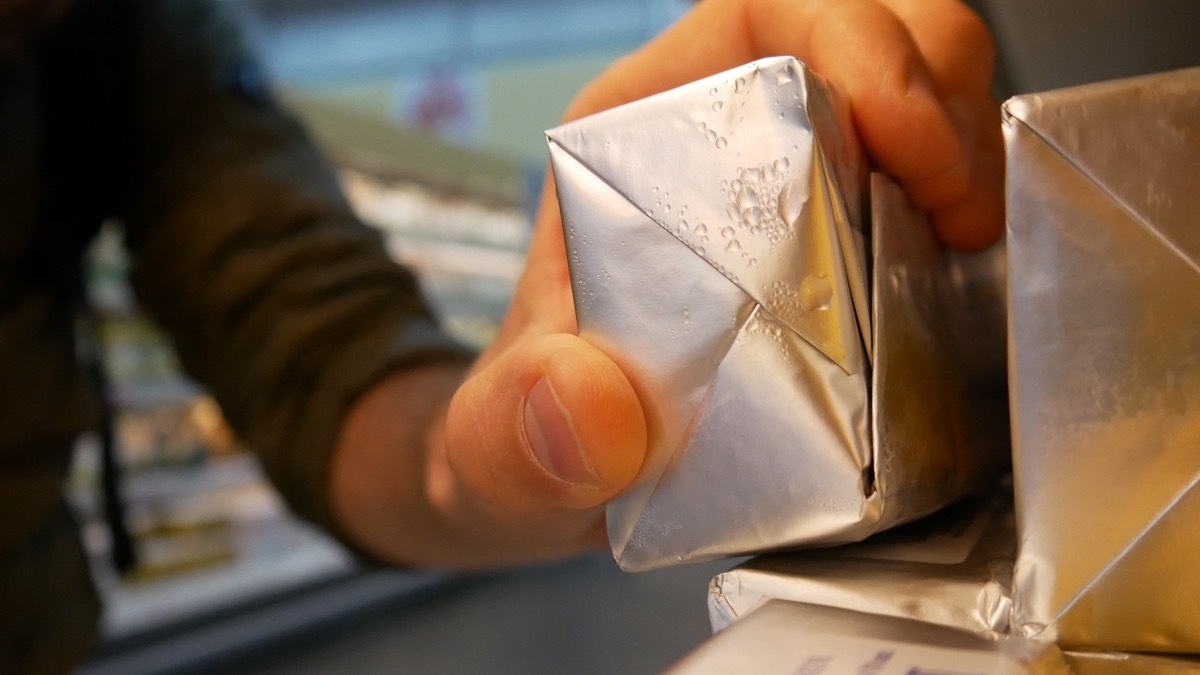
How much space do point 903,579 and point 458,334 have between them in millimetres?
1928

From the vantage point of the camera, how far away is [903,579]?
0.78 ft

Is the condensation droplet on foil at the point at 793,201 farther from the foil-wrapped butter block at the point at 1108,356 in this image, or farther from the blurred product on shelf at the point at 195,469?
the blurred product on shelf at the point at 195,469

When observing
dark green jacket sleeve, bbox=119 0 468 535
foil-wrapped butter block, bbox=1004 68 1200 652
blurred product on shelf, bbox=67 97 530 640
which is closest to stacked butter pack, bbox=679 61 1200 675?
foil-wrapped butter block, bbox=1004 68 1200 652

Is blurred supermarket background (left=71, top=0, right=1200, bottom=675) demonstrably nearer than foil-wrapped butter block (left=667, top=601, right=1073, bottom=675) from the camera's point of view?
No

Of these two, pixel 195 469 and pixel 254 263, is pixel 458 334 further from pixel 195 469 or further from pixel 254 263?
pixel 254 263

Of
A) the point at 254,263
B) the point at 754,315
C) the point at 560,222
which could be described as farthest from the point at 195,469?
the point at 754,315

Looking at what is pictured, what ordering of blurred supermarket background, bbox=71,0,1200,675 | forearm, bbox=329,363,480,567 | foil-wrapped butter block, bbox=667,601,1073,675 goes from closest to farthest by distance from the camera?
foil-wrapped butter block, bbox=667,601,1073,675 < forearm, bbox=329,363,480,567 < blurred supermarket background, bbox=71,0,1200,675

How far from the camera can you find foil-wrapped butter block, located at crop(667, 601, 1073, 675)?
20 cm

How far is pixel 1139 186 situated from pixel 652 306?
0.13 meters

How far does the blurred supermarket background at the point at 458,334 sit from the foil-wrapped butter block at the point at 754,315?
0.51 meters

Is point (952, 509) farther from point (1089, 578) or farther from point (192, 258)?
point (192, 258)

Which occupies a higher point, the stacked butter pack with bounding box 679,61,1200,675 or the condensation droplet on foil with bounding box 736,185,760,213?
the condensation droplet on foil with bounding box 736,185,760,213

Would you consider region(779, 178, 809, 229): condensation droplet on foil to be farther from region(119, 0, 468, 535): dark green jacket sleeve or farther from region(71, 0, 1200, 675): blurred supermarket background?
region(71, 0, 1200, 675): blurred supermarket background

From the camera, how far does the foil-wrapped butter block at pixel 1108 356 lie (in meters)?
0.21
